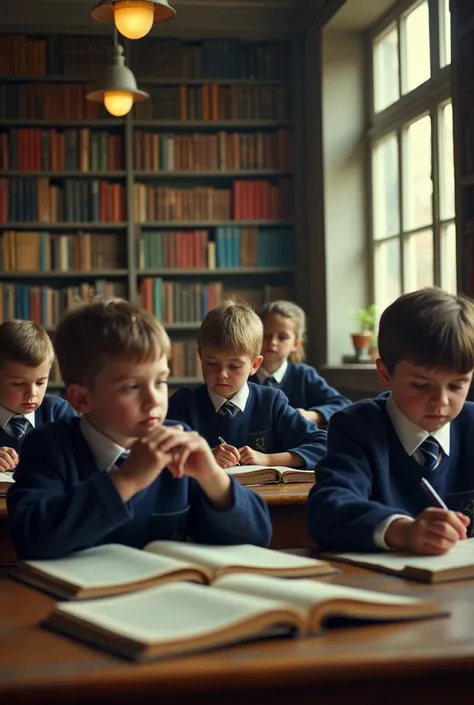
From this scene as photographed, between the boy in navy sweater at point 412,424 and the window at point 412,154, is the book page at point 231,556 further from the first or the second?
the window at point 412,154

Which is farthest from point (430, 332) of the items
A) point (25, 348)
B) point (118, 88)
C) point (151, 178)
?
point (151, 178)

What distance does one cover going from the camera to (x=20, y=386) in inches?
119

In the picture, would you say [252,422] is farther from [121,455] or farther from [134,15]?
[134,15]

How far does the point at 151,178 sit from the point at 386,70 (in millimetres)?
1640

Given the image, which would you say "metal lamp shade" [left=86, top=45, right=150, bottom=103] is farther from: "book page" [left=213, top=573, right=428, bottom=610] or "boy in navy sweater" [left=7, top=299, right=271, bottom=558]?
"book page" [left=213, top=573, right=428, bottom=610]

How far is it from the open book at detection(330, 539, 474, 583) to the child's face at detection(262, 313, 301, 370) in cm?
293

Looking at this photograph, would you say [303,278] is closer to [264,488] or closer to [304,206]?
[304,206]

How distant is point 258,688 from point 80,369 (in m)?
0.84

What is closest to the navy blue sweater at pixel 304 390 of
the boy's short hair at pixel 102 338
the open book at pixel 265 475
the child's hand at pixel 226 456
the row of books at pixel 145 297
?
the child's hand at pixel 226 456

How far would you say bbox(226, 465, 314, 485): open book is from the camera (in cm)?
238

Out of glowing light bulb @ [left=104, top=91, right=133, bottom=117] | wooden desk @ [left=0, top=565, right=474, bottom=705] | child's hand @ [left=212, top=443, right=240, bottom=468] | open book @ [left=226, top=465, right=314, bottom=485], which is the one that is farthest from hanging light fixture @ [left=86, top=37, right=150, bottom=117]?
wooden desk @ [left=0, top=565, right=474, bottom=705]

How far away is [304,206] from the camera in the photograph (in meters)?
6.76

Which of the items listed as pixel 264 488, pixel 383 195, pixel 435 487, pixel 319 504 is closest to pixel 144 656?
pixel 319 504

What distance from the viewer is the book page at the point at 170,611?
982 millimetres
